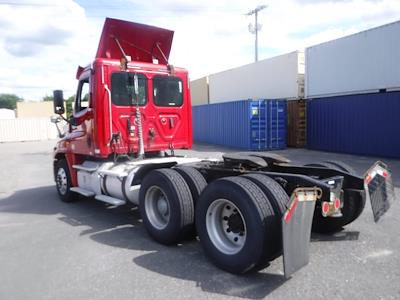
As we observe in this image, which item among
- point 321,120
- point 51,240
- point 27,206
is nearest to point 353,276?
point 51,240

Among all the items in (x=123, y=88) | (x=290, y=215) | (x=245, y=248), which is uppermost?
(x=123, y=88)

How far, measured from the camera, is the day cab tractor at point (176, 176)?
3.86m

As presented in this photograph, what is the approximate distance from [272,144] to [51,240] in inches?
625

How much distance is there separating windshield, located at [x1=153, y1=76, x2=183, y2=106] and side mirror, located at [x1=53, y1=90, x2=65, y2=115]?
181 centimetres

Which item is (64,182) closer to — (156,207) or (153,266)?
(156,207)

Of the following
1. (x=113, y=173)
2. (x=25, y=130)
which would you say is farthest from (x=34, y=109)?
(x=113, y=173)

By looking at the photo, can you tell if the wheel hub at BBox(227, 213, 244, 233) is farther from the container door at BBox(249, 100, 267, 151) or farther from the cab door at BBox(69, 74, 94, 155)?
the container door at BBox(249, 100, 267, 151)

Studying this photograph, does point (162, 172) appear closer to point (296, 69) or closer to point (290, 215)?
point (290, 215)

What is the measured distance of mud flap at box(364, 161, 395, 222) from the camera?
489cm

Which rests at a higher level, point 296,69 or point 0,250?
point 296,69

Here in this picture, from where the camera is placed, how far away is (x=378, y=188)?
198 inches

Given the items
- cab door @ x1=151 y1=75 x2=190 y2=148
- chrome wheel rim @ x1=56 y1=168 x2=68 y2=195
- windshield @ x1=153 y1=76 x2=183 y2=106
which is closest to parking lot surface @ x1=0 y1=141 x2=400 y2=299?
chrome wheel rim @ x1=56 y1=168 x2=68 y2=195

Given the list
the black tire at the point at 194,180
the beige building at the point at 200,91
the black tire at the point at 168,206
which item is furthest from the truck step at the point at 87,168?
the beige building at the point at 200,91

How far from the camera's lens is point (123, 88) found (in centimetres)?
679
